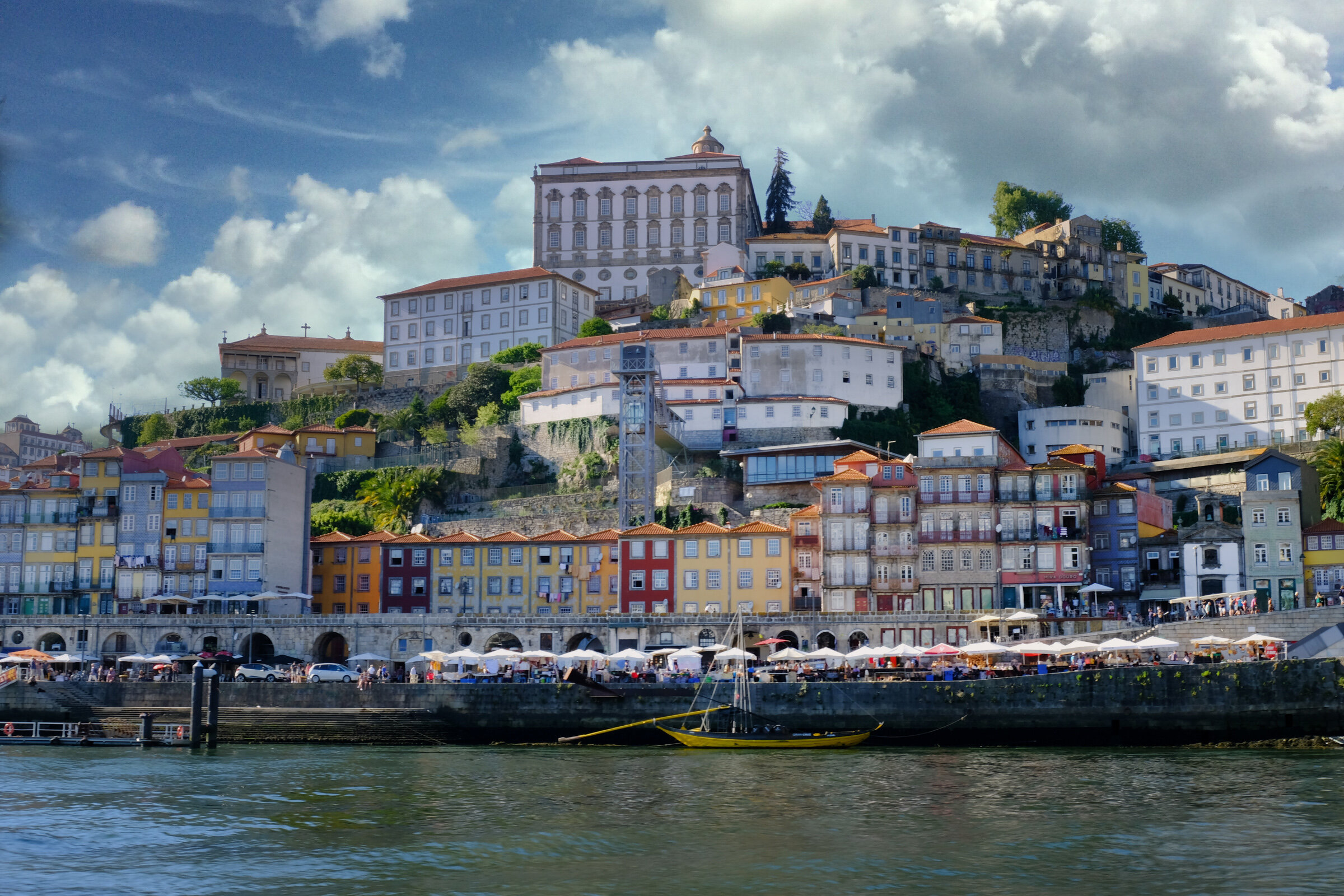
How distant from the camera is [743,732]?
51.8 m

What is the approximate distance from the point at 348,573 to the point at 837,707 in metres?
30.9

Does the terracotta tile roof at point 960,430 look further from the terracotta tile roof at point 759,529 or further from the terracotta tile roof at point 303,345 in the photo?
the terracotta tile roof at point 303,345

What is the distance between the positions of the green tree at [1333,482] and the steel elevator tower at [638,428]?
33725 millimetres

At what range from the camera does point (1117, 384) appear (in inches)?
3890

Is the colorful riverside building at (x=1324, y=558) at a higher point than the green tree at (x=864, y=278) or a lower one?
lower

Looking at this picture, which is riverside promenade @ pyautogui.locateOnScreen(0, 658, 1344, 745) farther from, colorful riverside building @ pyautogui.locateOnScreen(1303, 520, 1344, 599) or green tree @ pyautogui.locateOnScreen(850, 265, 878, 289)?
green tree @ pyautogui.locateOnScreen(850, 265, 878, 289)

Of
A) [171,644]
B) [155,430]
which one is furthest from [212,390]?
[171,644]

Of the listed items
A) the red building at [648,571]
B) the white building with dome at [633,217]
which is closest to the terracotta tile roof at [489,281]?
the white building with dome at [633,217]

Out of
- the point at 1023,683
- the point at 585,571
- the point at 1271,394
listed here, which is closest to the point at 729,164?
the point at 1271,394

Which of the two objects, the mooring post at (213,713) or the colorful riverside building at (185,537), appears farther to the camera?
the colorful riverside building at (185,537)

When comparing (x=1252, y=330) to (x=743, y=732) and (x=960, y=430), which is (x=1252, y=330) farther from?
(x=743, y=732)

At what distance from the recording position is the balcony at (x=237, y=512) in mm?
71625

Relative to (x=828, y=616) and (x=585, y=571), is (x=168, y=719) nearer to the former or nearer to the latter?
(x=585, y=571)

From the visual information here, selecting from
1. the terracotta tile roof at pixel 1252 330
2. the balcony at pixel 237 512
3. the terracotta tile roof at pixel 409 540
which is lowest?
the terracotta tile roof at pixel 409 540
